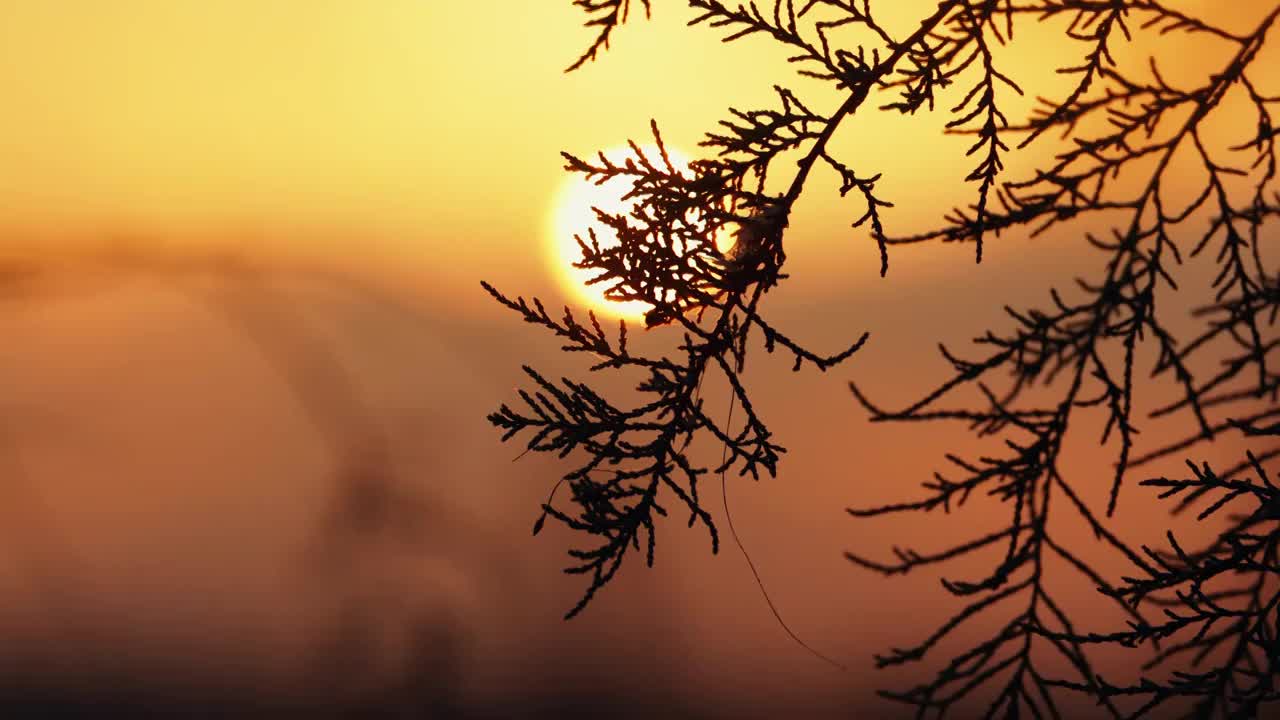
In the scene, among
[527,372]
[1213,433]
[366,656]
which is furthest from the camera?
[366,656]

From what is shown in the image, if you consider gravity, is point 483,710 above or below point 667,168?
above

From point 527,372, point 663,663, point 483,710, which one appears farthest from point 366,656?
point 483,710

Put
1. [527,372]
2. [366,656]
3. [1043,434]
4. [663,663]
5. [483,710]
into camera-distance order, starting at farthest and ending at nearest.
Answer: [483,710]
[663,663]
[366,656]
[527,372]
[1043,434]

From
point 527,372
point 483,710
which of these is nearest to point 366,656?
point 527,372

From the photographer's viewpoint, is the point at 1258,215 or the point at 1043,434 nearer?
the point at 1043,434

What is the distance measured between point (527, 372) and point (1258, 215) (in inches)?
126

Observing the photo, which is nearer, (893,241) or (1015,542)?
(1015,542)

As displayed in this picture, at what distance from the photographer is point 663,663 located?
95.2 metres

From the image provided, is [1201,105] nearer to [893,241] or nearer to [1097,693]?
[893,241]

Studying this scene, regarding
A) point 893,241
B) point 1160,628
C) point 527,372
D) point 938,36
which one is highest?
point 938,36

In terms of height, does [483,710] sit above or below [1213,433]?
above

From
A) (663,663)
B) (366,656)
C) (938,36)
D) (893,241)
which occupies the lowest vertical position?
(893,241)

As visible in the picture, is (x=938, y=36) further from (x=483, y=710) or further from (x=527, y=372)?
(x=483, y=710)

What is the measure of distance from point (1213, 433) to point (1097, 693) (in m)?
1.06
